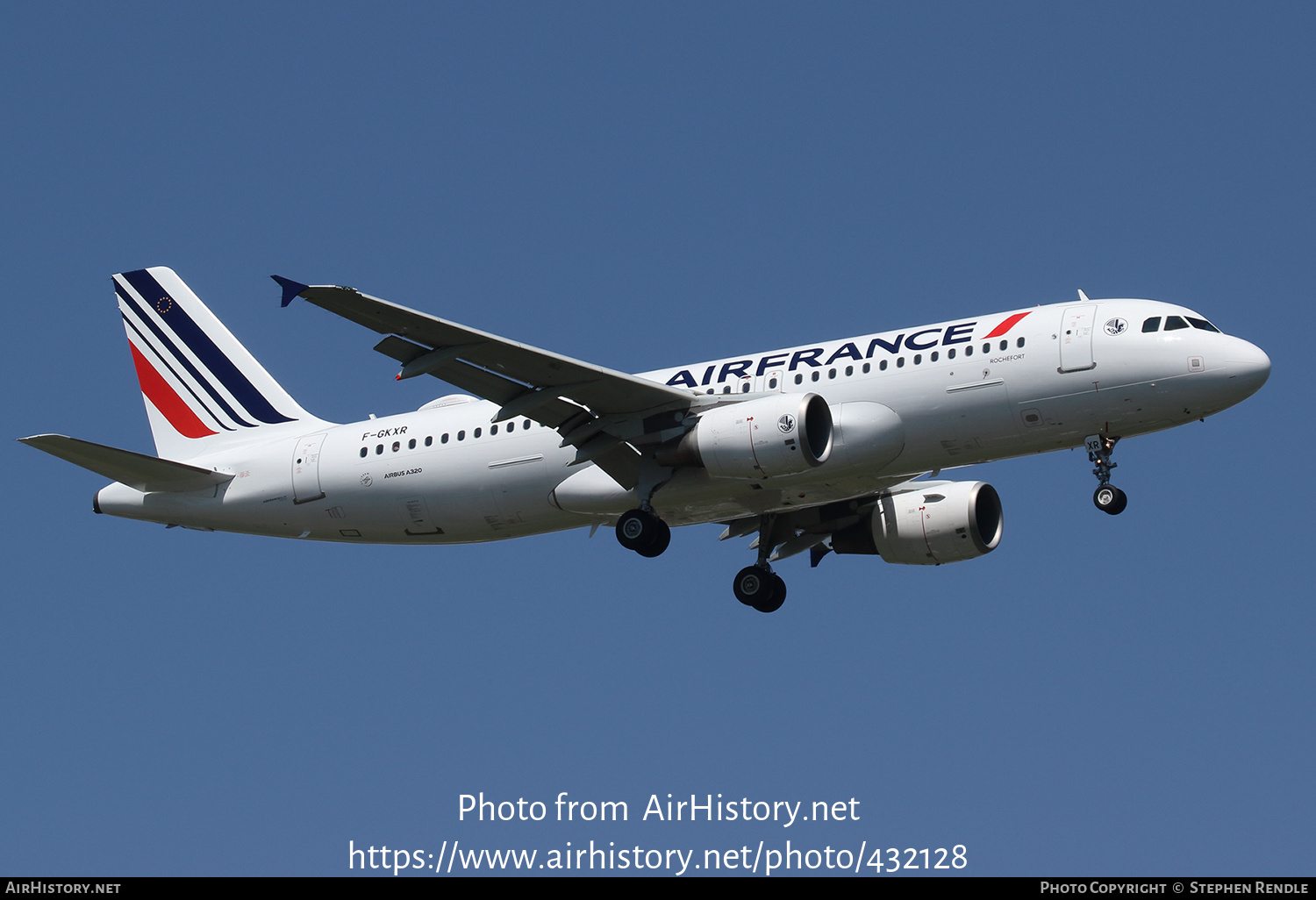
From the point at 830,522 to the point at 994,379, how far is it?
26.0 ft

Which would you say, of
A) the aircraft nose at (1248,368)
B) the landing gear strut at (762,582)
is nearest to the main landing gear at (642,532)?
the landing gear strut at (762,582)

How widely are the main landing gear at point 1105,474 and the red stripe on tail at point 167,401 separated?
20.9m

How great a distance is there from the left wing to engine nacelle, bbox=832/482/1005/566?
6.94 meters

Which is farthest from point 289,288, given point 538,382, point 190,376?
point 190,376

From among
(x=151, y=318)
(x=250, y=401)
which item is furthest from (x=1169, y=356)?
(x=151, y=318)

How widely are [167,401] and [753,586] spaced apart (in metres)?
15.3

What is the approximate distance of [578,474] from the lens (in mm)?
34938

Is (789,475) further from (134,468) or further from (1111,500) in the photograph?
(134,468)

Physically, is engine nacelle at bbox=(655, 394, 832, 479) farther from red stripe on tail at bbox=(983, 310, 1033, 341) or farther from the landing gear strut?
the landing gear strut

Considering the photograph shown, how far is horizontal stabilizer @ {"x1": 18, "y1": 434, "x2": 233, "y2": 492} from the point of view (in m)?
34.8

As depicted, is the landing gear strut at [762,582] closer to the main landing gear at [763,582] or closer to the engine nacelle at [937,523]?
the main landing gear at [763,582]

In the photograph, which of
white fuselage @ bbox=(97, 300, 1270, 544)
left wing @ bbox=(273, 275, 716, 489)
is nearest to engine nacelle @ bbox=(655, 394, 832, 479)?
white fuselage @ bbox=(97, 300, 1270, 544)

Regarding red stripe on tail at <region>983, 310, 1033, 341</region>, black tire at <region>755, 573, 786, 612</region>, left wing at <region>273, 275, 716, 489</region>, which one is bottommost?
black tire at <region>755, 573, 786, 612</region>

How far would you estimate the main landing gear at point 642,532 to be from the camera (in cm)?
3397
